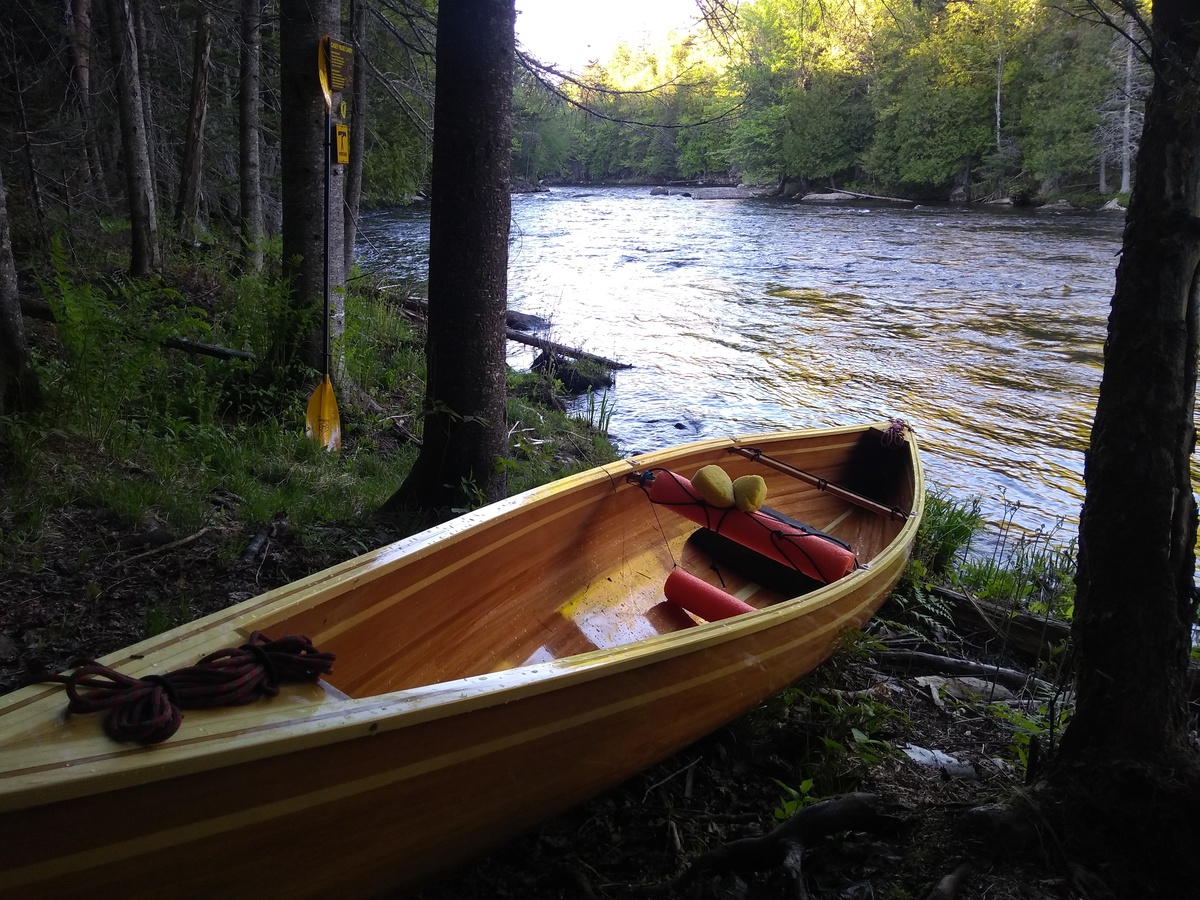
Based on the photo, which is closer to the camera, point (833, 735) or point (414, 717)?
point (414, 717)

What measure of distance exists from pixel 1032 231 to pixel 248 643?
77.9 ft

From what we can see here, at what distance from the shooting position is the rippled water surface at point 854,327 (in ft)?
25.8

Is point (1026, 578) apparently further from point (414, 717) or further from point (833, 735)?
point (414, 717)

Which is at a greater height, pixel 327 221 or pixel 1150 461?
pixel 327 221

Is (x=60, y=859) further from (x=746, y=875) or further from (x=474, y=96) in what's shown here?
(x=474, y=96)

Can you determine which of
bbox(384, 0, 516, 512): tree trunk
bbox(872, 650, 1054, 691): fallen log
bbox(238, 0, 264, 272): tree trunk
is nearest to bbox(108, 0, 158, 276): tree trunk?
bbox(238, 0, 264, 272): tree trunk

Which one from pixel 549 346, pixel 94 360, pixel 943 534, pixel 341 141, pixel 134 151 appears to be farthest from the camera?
pixel 549 346

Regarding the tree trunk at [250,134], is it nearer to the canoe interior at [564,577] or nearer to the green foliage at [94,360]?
the green foliage at [94,360]

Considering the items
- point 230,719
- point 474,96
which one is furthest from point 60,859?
point 474,96

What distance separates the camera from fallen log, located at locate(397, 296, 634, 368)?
935 cm

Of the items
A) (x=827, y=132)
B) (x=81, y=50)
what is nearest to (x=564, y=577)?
(x=81, y=50)

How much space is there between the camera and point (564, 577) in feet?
11.8

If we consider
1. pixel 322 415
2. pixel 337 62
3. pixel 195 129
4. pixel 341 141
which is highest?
pixel 195 129

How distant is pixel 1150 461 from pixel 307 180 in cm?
472
